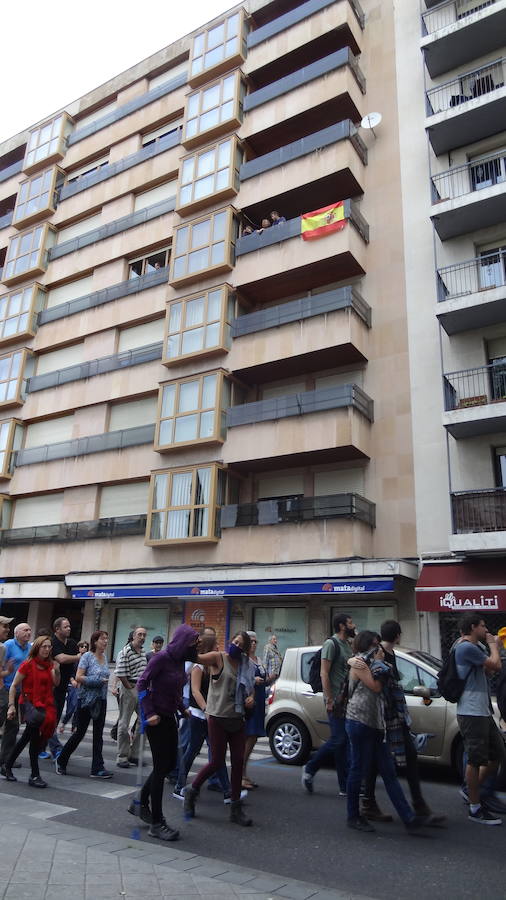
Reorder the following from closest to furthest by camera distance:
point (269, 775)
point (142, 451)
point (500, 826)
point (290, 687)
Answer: point (500, 826), point (269, 775), point (290, 687), point (142, 451)

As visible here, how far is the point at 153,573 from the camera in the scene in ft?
66.4

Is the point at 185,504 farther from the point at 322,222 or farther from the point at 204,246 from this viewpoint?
the point at 322,222

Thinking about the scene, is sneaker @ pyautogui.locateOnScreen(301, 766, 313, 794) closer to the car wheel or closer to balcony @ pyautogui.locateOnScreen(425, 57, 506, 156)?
the car wheel

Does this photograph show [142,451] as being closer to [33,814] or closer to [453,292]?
[453,292]

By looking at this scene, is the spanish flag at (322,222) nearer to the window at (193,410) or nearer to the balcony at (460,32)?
the window at (193,410)

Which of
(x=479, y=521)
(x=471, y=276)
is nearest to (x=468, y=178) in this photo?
(x=471, y=276)

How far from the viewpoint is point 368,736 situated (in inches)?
236

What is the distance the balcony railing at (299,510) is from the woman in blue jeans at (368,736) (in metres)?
11.2

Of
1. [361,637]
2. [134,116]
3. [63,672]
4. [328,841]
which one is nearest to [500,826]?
[328,841]

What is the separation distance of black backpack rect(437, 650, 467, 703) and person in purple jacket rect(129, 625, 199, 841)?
2.41 metres

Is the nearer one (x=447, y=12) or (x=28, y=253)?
(x=447, y=12)

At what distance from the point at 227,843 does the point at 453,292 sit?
1576 cm

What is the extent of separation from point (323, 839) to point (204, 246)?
800 inches

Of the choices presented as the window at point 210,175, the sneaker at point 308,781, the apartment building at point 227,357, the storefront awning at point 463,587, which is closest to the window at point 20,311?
the apartment building at point 227,357
